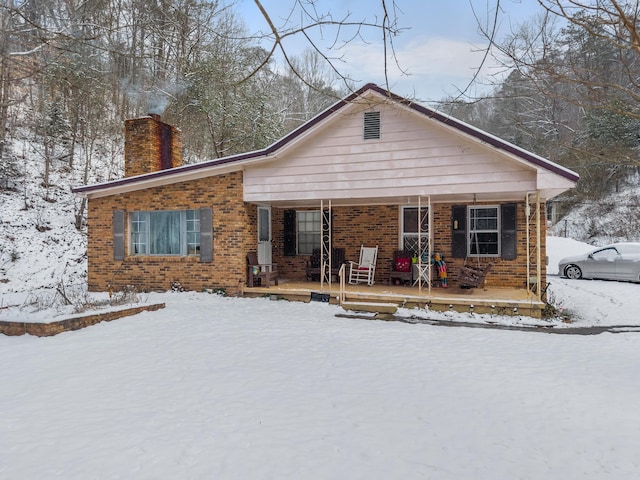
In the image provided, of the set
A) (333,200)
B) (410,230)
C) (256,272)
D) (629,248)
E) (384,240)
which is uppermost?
(333,200)

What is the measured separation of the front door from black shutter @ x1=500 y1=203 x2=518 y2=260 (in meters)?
6.22

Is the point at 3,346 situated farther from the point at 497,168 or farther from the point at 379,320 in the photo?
the point at 497,168

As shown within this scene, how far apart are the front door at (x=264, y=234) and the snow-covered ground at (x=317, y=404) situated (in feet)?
14.3

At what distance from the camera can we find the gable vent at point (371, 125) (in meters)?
9.48

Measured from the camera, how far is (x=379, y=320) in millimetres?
8250

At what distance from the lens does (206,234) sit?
10656 mm

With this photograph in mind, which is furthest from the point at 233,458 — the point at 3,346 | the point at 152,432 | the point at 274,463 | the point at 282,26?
the point at 3,346

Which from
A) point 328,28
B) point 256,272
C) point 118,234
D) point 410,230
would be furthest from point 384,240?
point 328,28

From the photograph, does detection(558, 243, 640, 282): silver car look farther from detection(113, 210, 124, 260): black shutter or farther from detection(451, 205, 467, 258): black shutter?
detection(113, 210, 124, 260): black shutter

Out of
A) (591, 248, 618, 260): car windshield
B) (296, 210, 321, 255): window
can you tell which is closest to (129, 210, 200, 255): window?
(296, 210, 321, 255): window

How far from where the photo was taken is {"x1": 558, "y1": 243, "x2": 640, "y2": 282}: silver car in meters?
13.7

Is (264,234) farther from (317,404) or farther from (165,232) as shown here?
(317,404)

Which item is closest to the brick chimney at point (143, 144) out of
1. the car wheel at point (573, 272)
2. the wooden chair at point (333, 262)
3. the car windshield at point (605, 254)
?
the wooden chair at point (333, 262)

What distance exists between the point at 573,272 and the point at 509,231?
6275 mm
